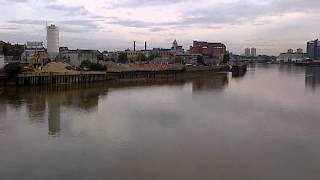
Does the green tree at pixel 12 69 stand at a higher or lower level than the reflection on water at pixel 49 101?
higher

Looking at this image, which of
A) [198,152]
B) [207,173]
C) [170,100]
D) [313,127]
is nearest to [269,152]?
[198,152]

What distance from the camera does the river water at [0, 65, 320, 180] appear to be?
982 centimetres

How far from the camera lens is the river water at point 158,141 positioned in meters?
9.82

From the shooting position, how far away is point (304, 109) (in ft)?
67.3

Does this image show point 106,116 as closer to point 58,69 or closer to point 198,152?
point 198,152

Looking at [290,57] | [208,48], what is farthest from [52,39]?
[290,57]

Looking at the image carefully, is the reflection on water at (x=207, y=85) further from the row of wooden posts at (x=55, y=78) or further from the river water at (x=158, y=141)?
the river water at (x=158, y=141)

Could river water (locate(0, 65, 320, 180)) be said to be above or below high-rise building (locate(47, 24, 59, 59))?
below

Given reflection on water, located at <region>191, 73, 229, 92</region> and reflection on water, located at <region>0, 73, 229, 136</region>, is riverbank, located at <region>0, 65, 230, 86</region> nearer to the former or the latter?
reflection on water, located at <region>0, 73, 229, 136</region>

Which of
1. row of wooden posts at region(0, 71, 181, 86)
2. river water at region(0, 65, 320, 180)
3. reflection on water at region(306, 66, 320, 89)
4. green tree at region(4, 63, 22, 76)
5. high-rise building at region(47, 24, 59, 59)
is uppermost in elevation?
high-rise building at region(47, 24, 59, 59)

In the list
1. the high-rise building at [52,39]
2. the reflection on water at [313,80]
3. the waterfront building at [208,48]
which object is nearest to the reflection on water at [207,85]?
the reflection on water at [313,80]

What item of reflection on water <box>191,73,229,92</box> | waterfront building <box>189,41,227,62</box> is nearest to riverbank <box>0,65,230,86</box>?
reflection on water <box>191,73,229,92</box>

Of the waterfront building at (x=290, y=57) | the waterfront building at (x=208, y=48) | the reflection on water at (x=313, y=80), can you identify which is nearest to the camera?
the reflection on water at (x=313, y=80)

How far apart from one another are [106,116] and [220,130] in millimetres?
5551
